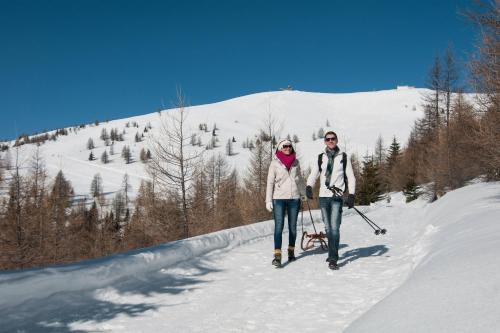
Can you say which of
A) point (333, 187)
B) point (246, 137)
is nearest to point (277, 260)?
point (333, 187)

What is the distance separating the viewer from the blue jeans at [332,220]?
684cm

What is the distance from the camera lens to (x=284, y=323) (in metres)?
4.25

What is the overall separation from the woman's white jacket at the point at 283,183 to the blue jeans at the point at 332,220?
24.0 inches

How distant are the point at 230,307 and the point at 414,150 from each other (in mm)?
50357

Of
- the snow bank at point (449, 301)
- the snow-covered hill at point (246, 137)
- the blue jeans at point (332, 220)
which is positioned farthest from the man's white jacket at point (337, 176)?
the snow-covered hill at point (246, 137)

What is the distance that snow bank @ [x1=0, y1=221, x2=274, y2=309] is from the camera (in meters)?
4.55

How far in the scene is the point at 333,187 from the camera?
269 inches

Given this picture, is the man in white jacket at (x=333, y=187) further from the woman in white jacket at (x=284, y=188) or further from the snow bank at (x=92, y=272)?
the snow bank at (x=92, y=272)

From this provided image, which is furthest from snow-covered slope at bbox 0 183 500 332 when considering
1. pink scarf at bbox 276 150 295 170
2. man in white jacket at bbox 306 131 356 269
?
pink scarf at bbox 276 150 295 170

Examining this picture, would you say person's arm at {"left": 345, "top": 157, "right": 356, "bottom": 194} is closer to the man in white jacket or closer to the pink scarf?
the man in white jacket

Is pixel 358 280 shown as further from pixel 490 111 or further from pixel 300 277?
pixel 490 111

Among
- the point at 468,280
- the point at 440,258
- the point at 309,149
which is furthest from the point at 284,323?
the point at 309,149

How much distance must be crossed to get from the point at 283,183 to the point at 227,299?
2811mm

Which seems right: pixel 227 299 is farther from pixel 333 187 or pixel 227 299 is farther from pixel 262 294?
pixel 333 187
